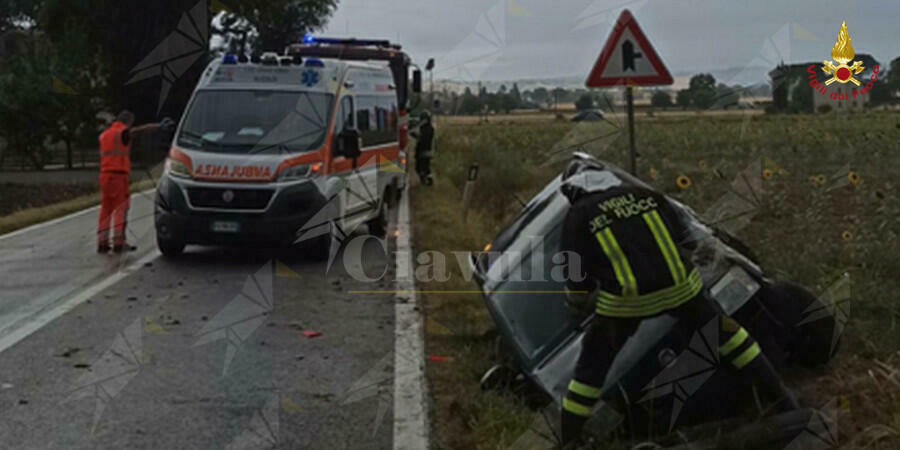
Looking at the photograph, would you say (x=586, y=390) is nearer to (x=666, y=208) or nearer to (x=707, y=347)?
(x=707, y=347)

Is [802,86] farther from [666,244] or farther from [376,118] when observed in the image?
[666,244]

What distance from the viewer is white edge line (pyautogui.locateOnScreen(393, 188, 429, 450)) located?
228 inches

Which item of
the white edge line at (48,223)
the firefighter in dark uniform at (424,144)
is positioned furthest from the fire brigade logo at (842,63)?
the firefighter in dark uniform at (424,144)

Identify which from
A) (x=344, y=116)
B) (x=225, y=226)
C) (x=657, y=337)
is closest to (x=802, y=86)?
(x=344, y=116)

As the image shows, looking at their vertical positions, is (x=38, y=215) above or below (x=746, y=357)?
below

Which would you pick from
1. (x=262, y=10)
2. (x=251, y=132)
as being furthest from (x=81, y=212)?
(x=262, y=10)

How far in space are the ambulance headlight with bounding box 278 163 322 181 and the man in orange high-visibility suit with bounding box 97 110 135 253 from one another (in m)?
2.45

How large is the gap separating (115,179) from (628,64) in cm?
731

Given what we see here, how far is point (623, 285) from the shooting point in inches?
192

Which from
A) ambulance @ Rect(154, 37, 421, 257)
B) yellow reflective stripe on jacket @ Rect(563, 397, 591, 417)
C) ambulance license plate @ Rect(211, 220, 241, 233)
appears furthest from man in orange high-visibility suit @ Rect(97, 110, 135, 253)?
yellow reflective stripe on jacket @ Rect(563, 397, 591, 417)

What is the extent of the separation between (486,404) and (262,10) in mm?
36382

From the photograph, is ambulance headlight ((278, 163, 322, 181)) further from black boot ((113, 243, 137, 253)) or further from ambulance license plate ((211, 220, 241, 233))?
black boot ((113, 243, 137, 253))

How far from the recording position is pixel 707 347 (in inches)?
204

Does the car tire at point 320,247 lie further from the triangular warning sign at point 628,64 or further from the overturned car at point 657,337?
the overturned car at point 657,337
